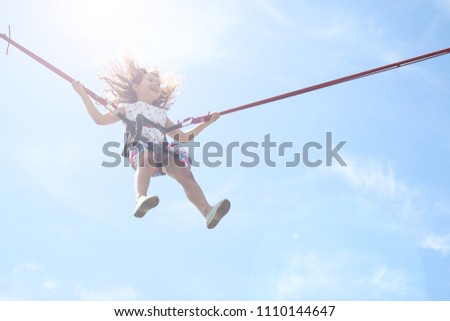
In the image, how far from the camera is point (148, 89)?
8.47m

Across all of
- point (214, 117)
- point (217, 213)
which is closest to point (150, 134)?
point (214, 117)

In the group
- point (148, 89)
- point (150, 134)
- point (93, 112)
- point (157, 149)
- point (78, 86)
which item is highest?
point (148, 89)

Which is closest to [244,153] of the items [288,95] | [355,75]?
[288,95]

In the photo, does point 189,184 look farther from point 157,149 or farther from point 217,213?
point 217,213

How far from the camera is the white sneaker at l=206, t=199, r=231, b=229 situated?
7203 mm

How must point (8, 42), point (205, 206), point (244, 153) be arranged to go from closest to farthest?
1. point (205, 206)
2. point (8, 42)
3. point (244, 153)

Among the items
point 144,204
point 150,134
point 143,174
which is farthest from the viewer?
point 150,134

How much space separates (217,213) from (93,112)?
2.09m

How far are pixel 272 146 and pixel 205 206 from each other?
2.20 m

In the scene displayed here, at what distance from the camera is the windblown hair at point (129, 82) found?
8617mm

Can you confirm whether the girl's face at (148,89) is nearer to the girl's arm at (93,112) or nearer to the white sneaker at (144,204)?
the girl's arm at (93,112)
